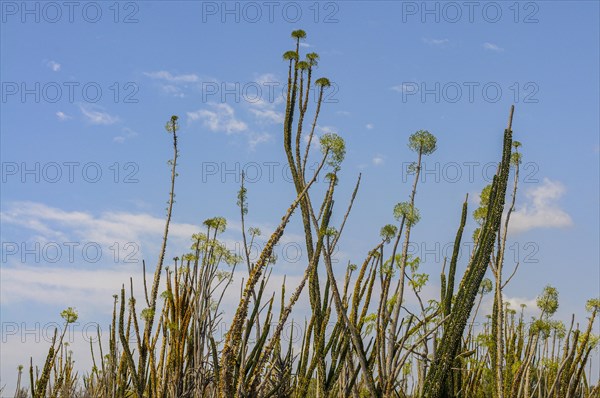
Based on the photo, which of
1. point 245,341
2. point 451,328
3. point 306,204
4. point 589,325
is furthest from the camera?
point 589,325

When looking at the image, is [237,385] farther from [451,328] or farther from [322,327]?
[451,328]

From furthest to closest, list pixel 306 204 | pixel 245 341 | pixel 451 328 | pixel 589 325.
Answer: pixel 589 325 → pixel 306 204 → pixel 451 328 → pixel 245 341

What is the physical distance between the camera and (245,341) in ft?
12.5

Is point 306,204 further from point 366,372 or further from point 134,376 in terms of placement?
point 134,376

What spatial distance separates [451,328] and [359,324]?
600mm

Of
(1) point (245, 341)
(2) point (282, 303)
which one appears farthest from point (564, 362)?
(1) point (245, 341)

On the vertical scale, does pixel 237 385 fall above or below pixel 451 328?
below

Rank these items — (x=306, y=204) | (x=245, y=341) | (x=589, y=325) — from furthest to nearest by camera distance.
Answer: (x=589, y=325) → (x=306, y=204) → (x=245, y=341)

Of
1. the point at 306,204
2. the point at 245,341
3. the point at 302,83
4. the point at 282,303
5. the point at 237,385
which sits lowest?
the point at 237,385

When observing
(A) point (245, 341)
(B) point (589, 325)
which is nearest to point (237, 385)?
(A) point (245, 341)

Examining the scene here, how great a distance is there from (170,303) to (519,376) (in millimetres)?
2407

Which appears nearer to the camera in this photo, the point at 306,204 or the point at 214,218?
the point at 306,204

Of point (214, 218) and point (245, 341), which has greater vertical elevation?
point (214, 218)

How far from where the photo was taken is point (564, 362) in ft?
14.9
